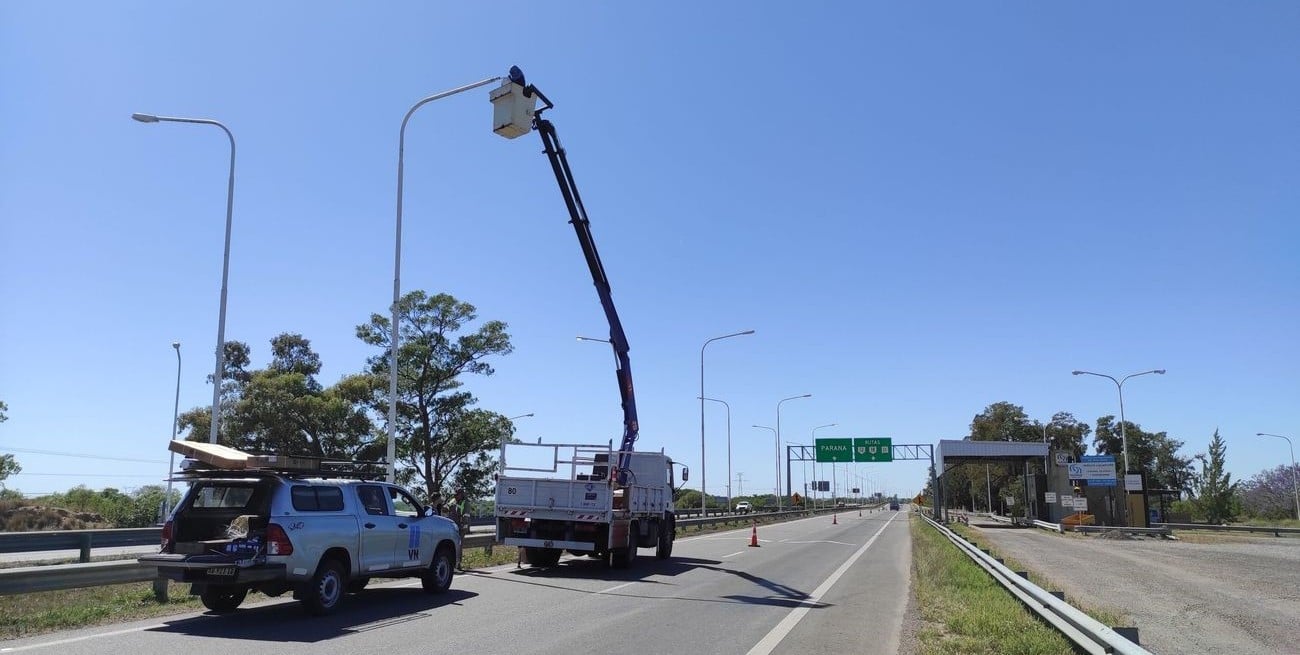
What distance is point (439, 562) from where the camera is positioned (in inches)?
538

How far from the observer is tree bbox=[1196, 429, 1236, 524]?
189 feet

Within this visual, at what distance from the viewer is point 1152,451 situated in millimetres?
104812

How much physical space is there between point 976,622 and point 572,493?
1008 centimetres

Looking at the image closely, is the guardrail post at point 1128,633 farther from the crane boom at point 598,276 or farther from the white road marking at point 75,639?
the crane boom at point 598,276

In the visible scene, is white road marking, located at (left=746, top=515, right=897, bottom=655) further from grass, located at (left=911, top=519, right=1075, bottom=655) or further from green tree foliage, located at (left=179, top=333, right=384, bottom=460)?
green tree foliage, located at (left=179, top=333, right=384, bottom=460)

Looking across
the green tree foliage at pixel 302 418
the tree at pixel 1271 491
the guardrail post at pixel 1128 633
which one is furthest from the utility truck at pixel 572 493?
the tree at pixel 1271 491

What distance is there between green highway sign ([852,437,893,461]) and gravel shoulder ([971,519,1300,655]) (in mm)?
34420

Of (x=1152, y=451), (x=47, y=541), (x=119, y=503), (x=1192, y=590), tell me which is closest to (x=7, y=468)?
(x=119, y=503)

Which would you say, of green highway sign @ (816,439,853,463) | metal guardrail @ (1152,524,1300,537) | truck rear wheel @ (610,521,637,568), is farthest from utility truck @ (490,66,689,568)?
green highway sign @ (816,439,853,463)

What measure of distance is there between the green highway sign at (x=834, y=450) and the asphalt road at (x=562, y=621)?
163ft

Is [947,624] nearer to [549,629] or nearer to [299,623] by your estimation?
[549,629]

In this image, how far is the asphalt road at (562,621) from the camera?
8.81 meters

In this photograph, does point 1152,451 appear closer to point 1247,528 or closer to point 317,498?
point 1247,528

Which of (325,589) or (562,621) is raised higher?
(325,589)
